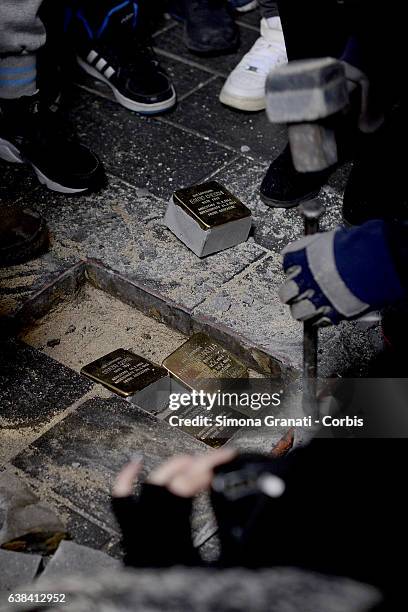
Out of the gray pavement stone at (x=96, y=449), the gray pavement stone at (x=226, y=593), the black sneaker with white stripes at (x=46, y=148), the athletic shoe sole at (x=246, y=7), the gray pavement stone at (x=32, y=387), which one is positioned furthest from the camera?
the athletic shoe sole at (x=246, y=7)

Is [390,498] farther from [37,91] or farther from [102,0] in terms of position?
[102,0]

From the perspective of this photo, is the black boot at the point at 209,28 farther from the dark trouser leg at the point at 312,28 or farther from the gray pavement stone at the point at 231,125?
the dark trouser leg at the point at 312,28

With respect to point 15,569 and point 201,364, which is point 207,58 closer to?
point 201,364

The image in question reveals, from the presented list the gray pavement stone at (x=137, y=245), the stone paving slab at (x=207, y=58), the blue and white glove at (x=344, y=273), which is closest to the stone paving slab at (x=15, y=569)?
the blue and white glove at (x=344, y=273)

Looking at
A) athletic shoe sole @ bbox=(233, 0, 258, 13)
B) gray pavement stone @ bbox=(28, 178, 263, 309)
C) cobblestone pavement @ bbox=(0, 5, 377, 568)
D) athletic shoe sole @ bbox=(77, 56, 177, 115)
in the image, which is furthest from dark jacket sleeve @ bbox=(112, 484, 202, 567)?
athletic shoe sole @ bbox=(233, 0, 258, 13)

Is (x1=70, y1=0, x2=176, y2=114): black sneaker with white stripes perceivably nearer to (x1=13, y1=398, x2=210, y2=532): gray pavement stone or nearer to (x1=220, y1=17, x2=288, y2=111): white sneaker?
(x1=220, y1=17, x2=288, y2=111): white sneaker

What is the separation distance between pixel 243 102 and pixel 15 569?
80.7 inches

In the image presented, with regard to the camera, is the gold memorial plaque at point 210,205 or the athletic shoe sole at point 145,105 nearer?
the gold memorial plaque at point 210,205

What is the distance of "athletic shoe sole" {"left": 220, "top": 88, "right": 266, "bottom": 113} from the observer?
321 cm

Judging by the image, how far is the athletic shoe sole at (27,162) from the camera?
2814mm

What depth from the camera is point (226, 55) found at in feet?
11.8

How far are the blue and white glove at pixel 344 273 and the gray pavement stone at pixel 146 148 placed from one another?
1201 mm

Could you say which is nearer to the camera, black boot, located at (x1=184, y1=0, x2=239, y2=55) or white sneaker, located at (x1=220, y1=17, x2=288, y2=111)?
white sneaker, located at (x1=220, y1=17, x2=288, y2=111)

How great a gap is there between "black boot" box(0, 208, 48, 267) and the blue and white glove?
3.50 feet
